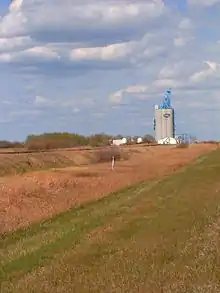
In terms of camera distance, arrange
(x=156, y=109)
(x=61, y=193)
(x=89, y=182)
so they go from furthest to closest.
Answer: (x=156, y=109)
(x=89, y=182)
(x=61, y=193)

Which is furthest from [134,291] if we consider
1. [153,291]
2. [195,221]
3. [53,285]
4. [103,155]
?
[103,155]

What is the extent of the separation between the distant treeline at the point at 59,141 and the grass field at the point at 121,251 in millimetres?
95831

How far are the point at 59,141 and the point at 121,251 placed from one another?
12153 cm

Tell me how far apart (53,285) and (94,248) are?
13.8 feet

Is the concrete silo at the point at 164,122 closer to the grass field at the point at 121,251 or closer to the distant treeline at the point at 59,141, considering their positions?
the distant treeline at the point at 59,141

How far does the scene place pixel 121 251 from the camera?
50.0ft

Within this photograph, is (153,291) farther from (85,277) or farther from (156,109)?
(156,109)

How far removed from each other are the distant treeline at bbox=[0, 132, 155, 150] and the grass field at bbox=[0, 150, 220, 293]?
95831 millimetres

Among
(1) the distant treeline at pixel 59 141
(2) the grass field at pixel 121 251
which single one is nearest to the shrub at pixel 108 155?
(1) the distant treeline at pixel 59 141

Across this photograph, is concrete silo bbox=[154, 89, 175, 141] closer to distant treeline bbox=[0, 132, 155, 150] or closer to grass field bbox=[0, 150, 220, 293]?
distant treeline bbox=[0, 132, 155, 150]

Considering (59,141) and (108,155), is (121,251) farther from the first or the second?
(59,141)

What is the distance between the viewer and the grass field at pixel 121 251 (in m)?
11.9

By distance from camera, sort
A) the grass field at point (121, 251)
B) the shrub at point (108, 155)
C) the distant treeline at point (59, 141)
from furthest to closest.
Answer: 1. the distant treeline at point (59, 141)
2. the shrub at point (108, 155)
3. the grass field at point (121, 251)

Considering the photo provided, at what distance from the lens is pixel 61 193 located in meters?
37.0
